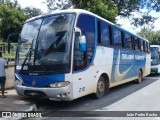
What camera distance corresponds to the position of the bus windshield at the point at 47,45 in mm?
8250

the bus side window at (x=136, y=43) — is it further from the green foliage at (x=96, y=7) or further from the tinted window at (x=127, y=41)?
the green foliage at (x=96, y=7)

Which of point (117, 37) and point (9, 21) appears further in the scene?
point (9, 21)

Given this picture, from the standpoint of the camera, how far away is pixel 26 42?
8977 millimetres

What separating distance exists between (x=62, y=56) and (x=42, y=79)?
95 centimetres

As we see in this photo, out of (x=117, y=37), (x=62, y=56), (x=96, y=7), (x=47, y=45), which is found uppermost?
(x=96, y=7)

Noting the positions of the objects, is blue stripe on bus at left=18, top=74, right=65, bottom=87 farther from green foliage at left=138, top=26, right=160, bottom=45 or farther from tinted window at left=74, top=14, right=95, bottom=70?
green foliage at left=138, top=26, right=160, bottom=45

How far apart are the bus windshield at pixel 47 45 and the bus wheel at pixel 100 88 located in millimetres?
2447

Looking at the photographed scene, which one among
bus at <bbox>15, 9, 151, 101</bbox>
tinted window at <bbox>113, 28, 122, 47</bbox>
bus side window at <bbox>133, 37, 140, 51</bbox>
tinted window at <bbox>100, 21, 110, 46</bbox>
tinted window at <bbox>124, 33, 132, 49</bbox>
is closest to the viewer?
bus at <bbox>15, 9, 151, 101</bbox>

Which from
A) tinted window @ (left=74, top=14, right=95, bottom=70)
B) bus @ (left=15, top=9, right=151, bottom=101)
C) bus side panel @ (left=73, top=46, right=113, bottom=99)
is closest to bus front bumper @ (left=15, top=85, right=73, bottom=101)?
bus @ (left=15, top=9, right=151, bottom=101)

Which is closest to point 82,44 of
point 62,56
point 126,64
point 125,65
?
point 62,56

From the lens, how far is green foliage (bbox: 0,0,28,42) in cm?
3891

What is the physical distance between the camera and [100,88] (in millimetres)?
10422

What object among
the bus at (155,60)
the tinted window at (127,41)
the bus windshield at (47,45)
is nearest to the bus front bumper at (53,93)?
the bus windshield at (47,45)

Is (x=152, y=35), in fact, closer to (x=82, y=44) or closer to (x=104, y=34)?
(x=104, y=34)
